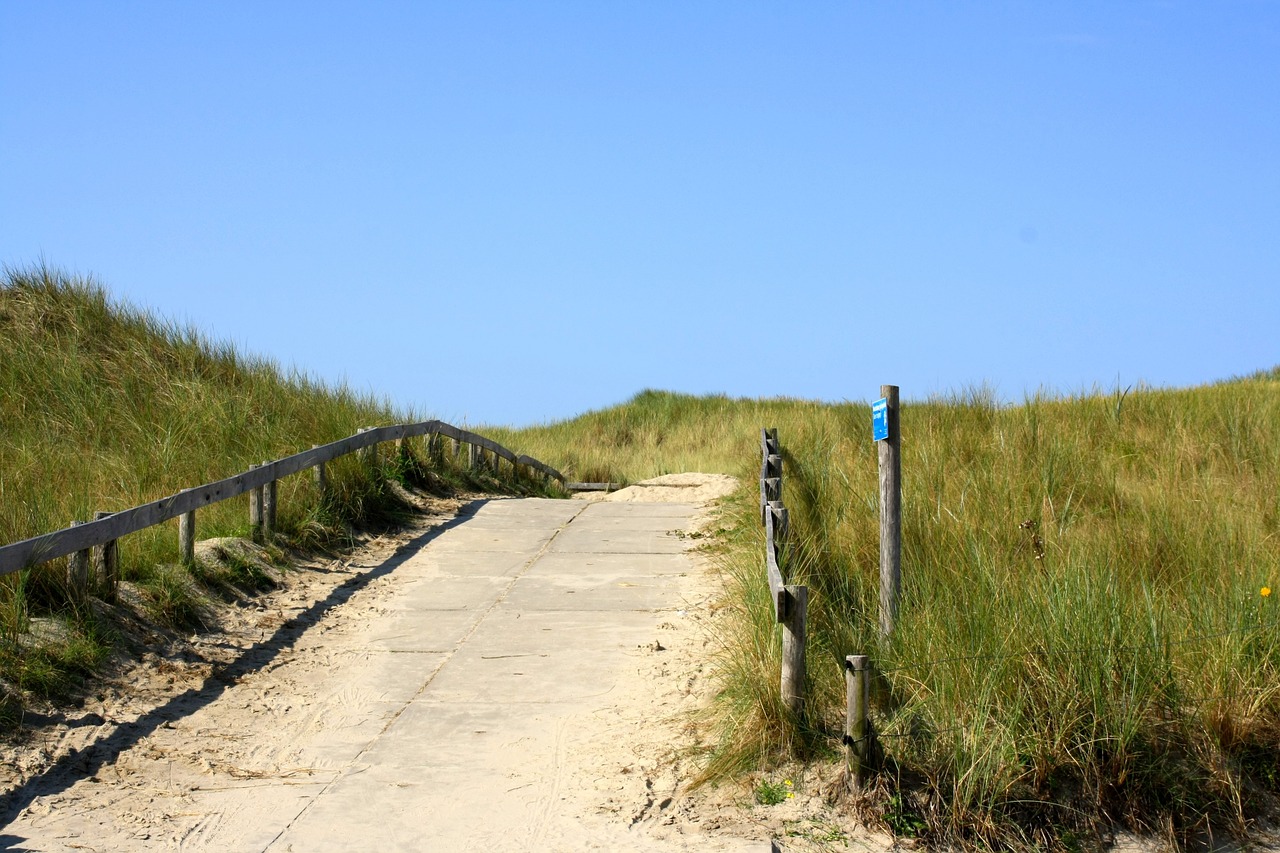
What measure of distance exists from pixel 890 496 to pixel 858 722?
5.09 ft

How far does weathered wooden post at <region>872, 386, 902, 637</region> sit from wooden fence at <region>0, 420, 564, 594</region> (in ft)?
15.6

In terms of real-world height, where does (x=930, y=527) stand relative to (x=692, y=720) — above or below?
above

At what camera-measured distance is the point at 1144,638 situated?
5832 mm

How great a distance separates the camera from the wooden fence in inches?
265

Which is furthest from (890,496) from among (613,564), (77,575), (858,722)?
(77,575)

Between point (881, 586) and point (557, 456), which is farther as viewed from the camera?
point (557, 456)

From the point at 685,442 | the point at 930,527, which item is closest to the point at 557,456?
the point at 685,442

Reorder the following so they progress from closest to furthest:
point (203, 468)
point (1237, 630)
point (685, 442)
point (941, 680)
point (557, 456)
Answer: point (941, 680), point (1237, 630), point (203, 468), point (557, 456), point (685, 442)

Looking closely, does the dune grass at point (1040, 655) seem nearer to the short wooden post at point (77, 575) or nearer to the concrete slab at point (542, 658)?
the concrete slab at point (542, 658)

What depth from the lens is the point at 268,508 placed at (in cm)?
1009

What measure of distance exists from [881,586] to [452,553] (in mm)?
5422

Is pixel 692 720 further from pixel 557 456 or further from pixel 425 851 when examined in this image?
pixel 557 456

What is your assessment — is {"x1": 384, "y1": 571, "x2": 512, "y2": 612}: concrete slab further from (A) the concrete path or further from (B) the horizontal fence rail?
(B) the horizontal fence rail

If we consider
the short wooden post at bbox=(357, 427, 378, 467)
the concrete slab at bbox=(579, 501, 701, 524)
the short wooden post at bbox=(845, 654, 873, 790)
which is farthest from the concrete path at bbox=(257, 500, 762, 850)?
the short wooden post at bbox=(357, 427, 378, 467)
